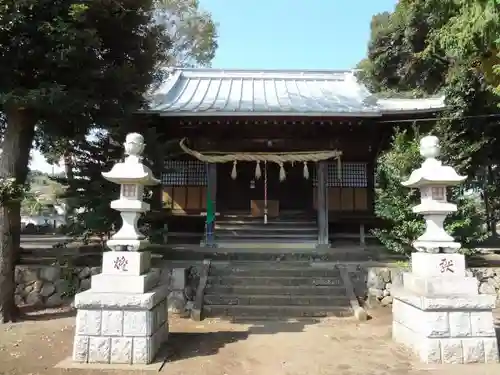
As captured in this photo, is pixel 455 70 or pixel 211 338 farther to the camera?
pixel 455 70

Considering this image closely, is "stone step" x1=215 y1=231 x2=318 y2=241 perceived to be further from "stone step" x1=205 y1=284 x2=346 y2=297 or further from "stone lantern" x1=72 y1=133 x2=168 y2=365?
"stone lantern" x1=72 y1=133 x2=168 y2=365

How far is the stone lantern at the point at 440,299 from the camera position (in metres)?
5.30

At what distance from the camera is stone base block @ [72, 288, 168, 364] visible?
528cm

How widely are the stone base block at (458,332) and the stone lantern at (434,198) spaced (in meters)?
0.77

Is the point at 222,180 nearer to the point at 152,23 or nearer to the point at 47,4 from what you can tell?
the point at 152,23

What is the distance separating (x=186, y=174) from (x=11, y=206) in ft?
19.1

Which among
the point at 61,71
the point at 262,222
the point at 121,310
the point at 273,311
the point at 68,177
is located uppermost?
the point at 61,71

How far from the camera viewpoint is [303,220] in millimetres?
13273

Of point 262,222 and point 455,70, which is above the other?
point 455,70

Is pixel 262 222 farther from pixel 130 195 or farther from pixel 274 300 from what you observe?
pixel 130 195

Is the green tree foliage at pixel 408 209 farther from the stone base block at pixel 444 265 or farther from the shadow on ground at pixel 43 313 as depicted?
the shadow on ground at pixel 43 313

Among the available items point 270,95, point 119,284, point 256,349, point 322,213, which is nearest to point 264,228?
point 322,213

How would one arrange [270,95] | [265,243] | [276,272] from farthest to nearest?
[270,95] < [265,243] < [276,272]

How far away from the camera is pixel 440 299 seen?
5312 mm
